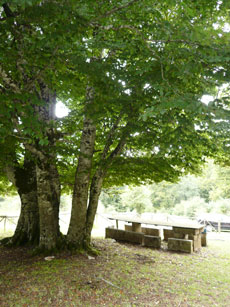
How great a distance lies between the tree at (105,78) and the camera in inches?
134

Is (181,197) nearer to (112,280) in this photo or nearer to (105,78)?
(112,280)

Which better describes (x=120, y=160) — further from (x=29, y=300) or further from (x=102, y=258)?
(x=29, y=300)

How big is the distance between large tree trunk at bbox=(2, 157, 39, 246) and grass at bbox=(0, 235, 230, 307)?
653mm

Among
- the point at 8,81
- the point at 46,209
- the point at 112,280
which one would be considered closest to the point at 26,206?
the point at 46,209

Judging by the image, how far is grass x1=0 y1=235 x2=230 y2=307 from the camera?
4.33 metres

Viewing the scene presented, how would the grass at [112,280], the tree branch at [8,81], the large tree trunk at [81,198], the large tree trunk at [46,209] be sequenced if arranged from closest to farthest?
the grass at [112,280]
the tree branch at [8,81]
the large tree trunk at [46,209]
the large tree trunk at [81,198]

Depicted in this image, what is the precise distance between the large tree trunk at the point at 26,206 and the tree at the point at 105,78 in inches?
52.8

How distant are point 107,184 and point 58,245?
4.46 m

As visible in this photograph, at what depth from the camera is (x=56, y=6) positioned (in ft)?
10.7

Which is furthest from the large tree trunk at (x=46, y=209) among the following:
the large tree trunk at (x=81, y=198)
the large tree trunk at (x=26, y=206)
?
the large tree trunk at (x=26, y=206)

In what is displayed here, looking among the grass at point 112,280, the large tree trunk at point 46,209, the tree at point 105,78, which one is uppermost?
the tree at point 105,78

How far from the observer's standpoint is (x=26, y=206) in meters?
8.20

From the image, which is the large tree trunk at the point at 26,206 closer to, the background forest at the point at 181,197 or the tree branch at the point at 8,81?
the tree branch at the point at 8,81

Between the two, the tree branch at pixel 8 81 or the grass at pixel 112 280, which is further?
the tree branch at pixel 8 81
